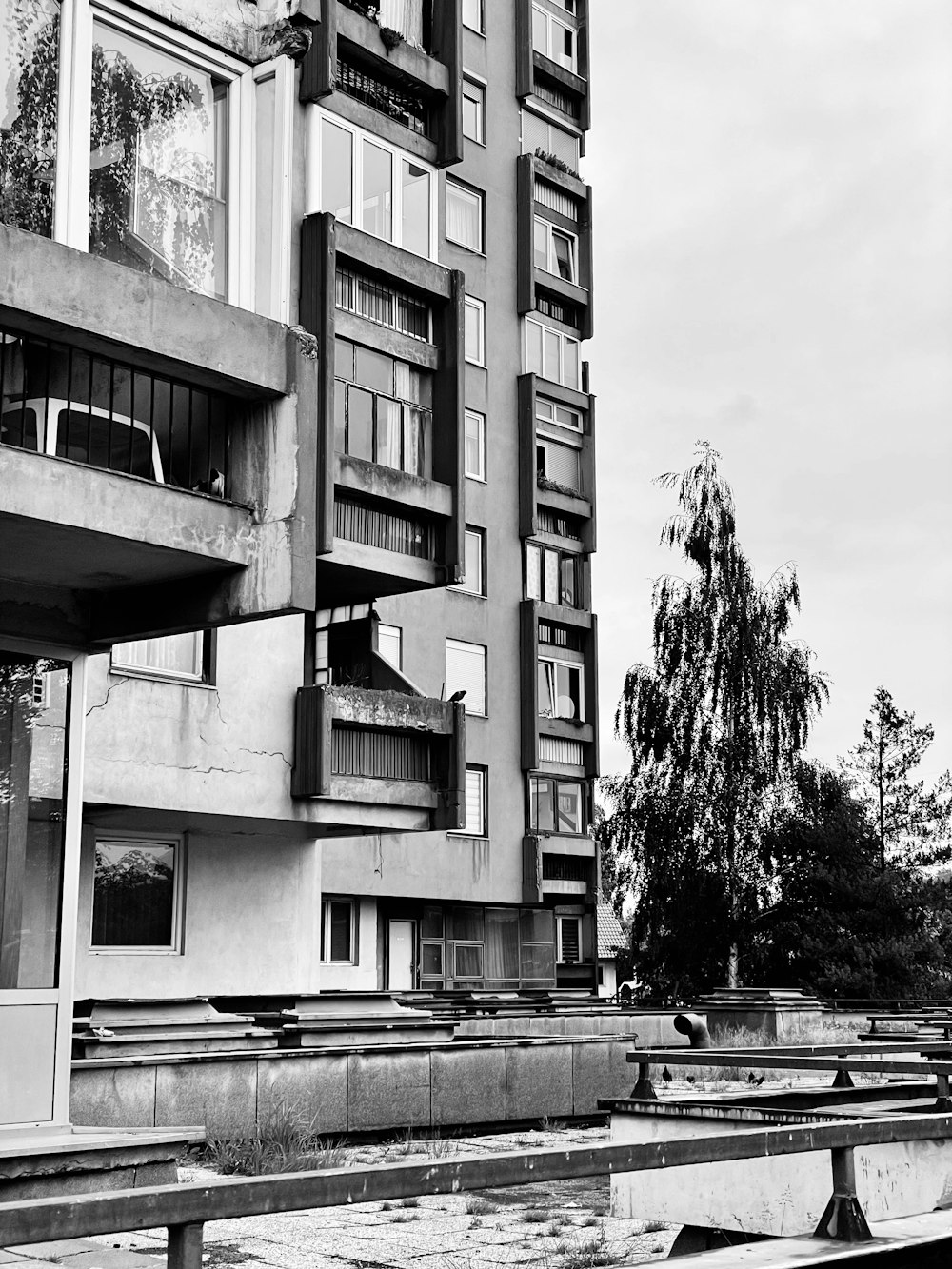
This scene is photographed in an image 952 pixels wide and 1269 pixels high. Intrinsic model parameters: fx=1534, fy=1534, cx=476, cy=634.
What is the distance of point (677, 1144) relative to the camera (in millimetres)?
4715

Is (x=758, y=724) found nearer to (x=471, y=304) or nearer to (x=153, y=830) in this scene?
(x=471, y=304)

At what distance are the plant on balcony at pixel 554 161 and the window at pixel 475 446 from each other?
848 centimetres

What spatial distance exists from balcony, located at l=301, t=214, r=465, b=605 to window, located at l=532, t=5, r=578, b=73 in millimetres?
18847

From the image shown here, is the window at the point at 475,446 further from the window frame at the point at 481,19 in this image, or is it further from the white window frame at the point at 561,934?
the white window frame at the point at 561,934

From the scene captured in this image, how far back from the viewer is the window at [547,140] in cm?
4322

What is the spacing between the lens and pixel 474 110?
136 ft

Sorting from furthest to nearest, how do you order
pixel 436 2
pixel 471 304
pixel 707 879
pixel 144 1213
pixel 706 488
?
1. pixel 706 488
2. pixel 707 879
3. pixel 471 304
4. pixel 436 2
5. pixel 144 1213

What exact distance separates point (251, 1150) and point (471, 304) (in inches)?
1214

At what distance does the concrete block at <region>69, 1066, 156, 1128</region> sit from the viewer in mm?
11531

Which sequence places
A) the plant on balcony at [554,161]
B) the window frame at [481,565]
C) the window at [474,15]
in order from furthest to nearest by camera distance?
the plant on balcony at [554,161] → the window at [474,15] → the window frame at [481,565]

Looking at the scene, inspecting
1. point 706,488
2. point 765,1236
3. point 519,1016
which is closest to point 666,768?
point 706,488

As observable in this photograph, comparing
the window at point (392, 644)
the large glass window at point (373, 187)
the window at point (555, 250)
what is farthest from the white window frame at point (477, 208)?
the large glass window at point (373, 187)

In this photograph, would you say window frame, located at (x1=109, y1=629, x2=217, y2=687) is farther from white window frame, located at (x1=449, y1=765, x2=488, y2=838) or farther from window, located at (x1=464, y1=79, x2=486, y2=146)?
window, located at (x1=464, y1=79, x2=486, y2=146)

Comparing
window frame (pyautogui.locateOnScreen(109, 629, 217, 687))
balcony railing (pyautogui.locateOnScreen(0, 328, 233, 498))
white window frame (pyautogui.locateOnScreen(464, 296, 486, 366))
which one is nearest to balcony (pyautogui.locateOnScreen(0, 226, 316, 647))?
balcony railing (pyautogui.locateOnScreen(0, 328, 233, 498))
